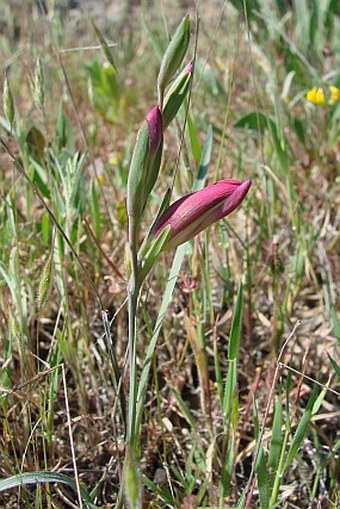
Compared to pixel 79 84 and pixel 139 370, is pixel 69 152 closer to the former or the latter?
pixel 139 370

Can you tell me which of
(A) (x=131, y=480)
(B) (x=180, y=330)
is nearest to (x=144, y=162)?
(A) (x=131, y=480)

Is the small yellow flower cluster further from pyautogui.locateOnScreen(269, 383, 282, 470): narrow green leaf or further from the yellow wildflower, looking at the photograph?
pyautogui.locateOnScreen(269, 383, 282, 470): narrow green leaf

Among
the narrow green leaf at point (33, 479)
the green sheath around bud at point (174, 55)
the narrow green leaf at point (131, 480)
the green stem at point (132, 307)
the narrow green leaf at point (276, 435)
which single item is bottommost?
the narrow green leaf at point (276, 435)

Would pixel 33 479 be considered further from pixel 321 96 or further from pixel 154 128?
pixel 321 96

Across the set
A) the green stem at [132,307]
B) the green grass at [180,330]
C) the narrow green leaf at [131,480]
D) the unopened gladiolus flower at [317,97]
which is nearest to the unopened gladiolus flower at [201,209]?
the green stem at [132,307]

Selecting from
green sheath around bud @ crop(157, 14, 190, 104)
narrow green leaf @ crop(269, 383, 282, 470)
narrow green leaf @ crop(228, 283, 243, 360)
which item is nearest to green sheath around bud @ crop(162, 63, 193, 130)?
green sheath around bud @ crop(157, 14, 190, 104)

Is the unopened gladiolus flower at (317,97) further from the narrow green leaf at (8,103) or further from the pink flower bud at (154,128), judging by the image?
the pink flower bud at (154,128)
